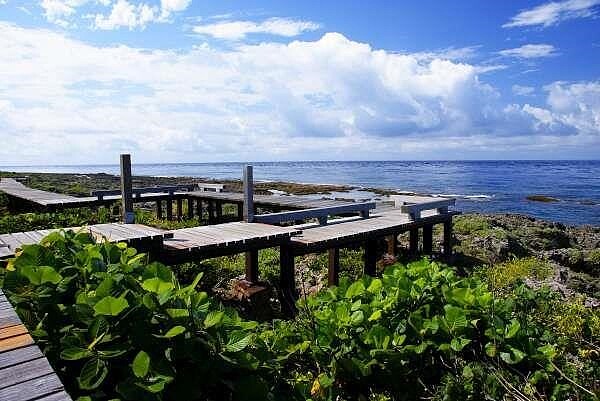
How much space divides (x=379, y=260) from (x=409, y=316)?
9.44 metres

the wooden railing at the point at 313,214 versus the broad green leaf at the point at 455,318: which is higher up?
the broad green leaf at the point at 455,318

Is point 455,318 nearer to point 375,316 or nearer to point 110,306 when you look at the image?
point 375,316

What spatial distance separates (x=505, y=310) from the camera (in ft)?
11.3

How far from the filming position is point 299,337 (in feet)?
12.2

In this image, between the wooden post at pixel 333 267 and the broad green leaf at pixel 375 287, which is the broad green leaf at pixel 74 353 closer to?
the broad green leaf at pixel 375 287

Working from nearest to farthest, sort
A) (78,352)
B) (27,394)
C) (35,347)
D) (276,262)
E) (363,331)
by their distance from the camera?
(27,394)
(35,347)
(78,352)
(363,331)
(276,262)

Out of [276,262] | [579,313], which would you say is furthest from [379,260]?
[579,313]

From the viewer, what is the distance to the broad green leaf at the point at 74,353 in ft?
6.24

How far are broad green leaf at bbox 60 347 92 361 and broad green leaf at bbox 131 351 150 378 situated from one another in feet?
0.73

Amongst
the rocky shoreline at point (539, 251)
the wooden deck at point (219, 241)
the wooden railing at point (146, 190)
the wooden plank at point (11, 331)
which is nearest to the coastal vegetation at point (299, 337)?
the wooden plank at point (11, 331)

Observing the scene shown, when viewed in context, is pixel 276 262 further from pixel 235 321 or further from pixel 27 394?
pixel 27 394

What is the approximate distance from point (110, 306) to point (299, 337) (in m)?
2.02

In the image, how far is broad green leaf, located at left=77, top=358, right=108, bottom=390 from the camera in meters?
1.86

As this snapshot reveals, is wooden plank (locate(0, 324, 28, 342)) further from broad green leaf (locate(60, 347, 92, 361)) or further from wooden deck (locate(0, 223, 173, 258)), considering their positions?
wooden deck (locate(0, 223, 173, 258))
